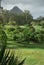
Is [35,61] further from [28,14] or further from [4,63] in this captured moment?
[28,14]

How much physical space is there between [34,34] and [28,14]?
164ft

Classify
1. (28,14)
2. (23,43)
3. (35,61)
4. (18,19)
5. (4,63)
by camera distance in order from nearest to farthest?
(4,63) < (35,61) < (23,43) < (18,19) < (28,14)

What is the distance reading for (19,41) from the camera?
116ft

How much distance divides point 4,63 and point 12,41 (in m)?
31.5

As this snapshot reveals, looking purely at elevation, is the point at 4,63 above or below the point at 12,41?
above

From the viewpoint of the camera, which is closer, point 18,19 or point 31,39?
point 31,39

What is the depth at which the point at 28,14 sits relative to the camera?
8694 cm

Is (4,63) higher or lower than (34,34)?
higher

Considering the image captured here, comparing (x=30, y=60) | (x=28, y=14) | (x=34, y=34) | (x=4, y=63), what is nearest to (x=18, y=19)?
(x=28, y=14)

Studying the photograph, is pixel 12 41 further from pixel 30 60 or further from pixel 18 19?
A: pixel 18 19

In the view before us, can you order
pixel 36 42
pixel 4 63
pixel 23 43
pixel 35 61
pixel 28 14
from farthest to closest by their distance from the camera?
pixel 28 14 < pixel 36 42 < pixel 23 43 < pixel 35 61 < pixel 4 63

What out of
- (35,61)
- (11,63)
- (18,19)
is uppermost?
(11,63)

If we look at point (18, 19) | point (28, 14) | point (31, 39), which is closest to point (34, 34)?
point (31, 39)

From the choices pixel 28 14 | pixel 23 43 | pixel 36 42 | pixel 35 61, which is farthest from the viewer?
pixel 28 14
